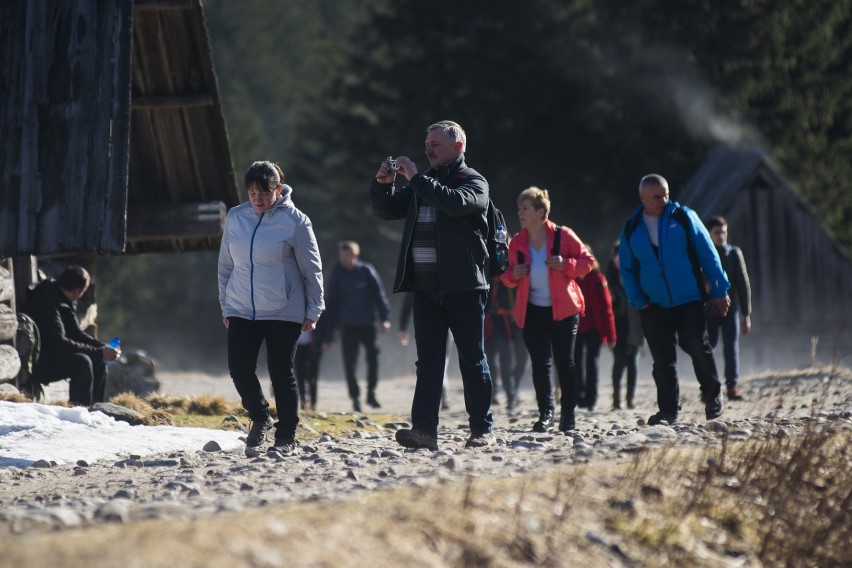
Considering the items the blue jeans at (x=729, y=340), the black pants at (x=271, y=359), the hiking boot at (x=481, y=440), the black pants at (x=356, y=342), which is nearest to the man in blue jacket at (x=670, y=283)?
the hiking boot at (x=481, y=440)

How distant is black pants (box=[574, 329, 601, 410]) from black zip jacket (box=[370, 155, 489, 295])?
5.26m

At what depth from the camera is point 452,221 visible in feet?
25.7

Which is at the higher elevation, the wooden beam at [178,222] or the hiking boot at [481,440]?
the wooden beam at [178,222]

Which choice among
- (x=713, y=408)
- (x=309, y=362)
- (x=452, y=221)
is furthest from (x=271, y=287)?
(x=309, y=362)

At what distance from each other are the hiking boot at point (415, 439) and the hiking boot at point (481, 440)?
0.76 feet

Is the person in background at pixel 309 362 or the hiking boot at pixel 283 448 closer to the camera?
the hiking boot at pixel 283 448

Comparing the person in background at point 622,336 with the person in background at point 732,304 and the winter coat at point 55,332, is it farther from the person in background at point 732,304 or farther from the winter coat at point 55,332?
the winter coat at point 55,332

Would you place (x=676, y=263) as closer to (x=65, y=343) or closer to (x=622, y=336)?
(x=622, y=336)

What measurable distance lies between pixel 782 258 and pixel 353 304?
13.3m

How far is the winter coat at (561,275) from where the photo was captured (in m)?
9.40

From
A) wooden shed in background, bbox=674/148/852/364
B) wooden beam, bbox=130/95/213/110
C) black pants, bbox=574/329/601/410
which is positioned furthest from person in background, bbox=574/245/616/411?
wooden shed in background, bbox=674/148/852/364

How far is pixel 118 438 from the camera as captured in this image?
358 inches

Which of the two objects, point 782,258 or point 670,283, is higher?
point 782,258

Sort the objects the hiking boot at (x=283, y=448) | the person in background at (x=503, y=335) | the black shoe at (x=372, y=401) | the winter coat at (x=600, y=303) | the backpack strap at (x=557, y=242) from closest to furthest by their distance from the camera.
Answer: the hiking boot at (x=283, y=448) → the backpack strap at (x=557, y=242) → the winter coat at (x=600, y=303) → the person in background at (x=503, y=335) → the black shoe at (x=372, y=401)
